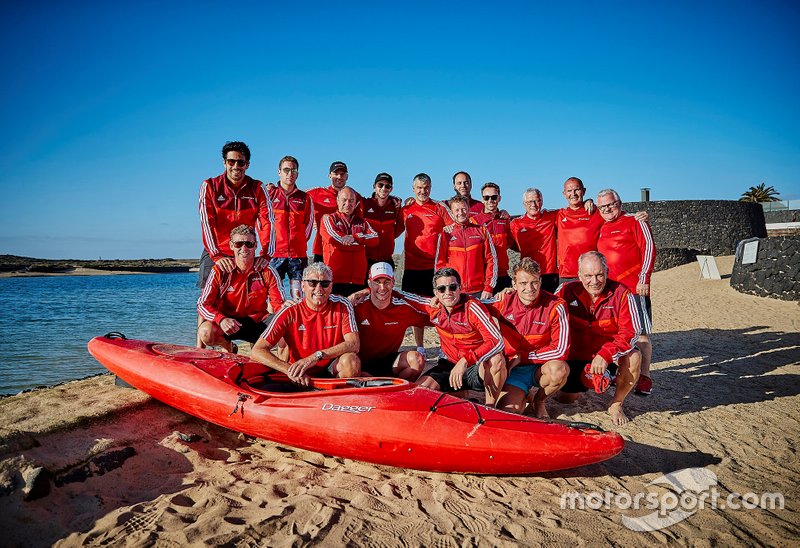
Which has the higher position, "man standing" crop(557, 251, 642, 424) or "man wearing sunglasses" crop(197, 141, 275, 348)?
"man wearing sunglasses" crop(197, 141, 275, 348)

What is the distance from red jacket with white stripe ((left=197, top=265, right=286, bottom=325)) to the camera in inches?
180

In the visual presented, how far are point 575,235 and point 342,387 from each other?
10.4 feet

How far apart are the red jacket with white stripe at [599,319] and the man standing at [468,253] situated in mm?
1206

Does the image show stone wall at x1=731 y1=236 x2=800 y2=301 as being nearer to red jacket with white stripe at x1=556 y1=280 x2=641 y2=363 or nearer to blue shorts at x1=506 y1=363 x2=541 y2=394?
red jacket with white stripe at x1=556 y1=280 x2=641 y2=363

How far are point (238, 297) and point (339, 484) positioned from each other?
88.8 inches

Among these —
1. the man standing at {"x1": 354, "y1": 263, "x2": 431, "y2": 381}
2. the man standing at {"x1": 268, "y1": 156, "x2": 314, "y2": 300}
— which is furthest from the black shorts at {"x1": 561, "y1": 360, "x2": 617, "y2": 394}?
the man standing at {"x1": 268, "y1": 156, "x2": 314, "y2": 300}

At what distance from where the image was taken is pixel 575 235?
5434mm

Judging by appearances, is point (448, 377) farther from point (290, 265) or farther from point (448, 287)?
point (290, 265)

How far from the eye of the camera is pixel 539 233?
5.80 metres

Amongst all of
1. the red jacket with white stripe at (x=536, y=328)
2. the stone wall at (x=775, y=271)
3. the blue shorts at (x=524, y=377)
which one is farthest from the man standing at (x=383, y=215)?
the stone wall at (x=775, y=271)

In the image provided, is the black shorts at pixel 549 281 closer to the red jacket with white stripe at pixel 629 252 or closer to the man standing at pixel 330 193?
the red jacket with white stripe at pixel 629 252

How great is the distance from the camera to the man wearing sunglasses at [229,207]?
15.8 ft

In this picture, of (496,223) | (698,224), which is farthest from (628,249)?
(698,224)

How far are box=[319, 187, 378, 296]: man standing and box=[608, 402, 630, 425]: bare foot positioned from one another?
9.42 feet
